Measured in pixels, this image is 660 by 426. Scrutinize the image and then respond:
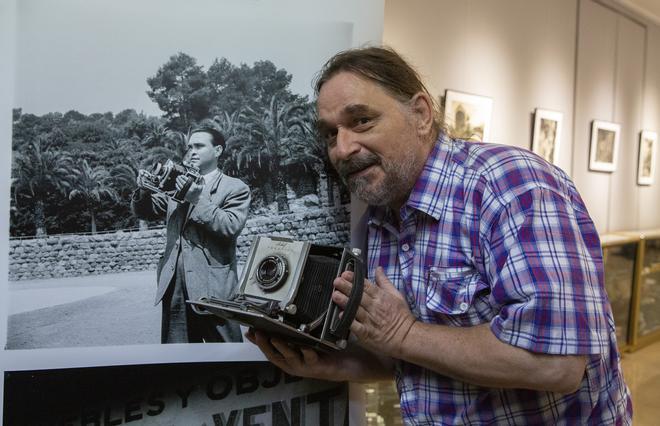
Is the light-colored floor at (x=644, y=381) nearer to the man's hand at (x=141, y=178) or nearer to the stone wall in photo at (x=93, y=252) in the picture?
the stone wall in photo at (x=93, y=252)

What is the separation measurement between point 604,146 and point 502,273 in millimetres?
4401

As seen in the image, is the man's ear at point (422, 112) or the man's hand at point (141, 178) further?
the man's ear at point (422, 112)

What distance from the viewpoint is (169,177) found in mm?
1179

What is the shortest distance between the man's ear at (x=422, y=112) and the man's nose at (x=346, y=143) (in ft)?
0.57

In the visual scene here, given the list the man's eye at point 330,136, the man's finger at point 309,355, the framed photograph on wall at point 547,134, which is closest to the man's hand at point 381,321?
the man's finger at point 309,355

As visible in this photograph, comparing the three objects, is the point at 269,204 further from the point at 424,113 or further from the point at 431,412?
the point at 431,412

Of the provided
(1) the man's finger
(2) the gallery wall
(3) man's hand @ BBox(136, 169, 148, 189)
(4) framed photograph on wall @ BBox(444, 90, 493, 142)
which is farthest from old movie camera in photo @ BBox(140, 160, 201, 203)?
(4) framed photograph on wall @ BBox(444, 90, 493, 142)

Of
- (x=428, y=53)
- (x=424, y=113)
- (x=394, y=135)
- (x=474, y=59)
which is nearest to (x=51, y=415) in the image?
(x=394, y=135)

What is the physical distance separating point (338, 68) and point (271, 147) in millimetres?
247

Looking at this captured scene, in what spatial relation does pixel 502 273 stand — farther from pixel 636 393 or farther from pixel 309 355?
pixel 636 393

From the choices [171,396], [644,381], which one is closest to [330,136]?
[171,396]

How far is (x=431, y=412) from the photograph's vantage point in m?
1.23

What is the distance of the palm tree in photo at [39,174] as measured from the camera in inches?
44.1

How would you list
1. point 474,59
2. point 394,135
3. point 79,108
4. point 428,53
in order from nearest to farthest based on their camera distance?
point 79,108
point 394,135
point 428,53
point 474,59
